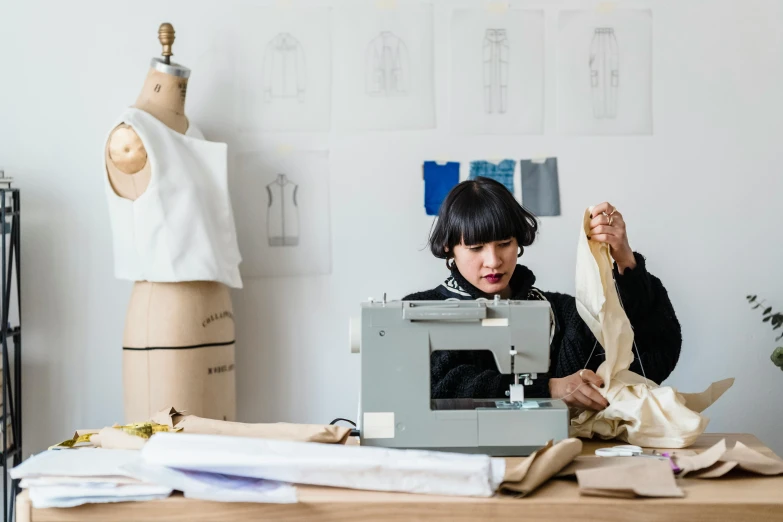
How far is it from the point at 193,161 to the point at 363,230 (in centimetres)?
56

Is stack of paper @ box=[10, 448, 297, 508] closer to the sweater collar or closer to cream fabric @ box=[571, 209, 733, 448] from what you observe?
cream fabric @ box=[571, 209, 733, 448]

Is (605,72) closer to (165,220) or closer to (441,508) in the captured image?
(165,220)

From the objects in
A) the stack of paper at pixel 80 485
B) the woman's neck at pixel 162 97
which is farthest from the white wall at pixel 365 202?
the stack of paper at pixel 80 485

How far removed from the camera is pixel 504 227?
1786 millimetres

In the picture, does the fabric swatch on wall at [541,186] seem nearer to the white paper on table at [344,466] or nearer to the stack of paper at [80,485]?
the white paper on table at [344,466]

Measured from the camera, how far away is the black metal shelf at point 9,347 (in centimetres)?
228

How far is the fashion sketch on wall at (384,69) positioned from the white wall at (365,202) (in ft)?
0.14

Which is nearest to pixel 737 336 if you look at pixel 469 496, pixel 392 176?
pixel 392 176

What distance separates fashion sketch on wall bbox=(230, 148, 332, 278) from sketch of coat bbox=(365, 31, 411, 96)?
0.86ft

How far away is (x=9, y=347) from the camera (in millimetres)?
2492

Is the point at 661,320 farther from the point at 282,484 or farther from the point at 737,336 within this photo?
the point at 282,484

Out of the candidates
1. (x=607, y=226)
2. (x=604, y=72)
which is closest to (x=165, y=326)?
(x=607, y=226)

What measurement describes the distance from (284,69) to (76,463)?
1553 millimetres

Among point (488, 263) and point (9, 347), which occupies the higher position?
point (488, 263)
